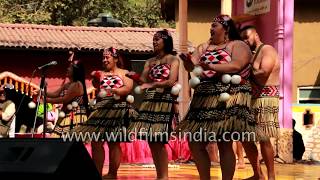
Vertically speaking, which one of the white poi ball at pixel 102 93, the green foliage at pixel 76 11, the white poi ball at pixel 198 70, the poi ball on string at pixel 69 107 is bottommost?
the poi ball on string at pixel 69 107

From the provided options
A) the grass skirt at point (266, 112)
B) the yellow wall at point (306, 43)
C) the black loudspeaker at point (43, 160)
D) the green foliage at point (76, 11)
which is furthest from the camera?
the green foliage at point (76, 11)

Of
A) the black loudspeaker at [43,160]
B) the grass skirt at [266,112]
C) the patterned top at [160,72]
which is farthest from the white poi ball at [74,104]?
the black loudspeaker at [43,160]

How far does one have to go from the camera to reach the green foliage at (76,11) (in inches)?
829

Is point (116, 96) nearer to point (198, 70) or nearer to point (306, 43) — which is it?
point (198, 70)

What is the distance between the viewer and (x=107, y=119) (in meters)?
6.11

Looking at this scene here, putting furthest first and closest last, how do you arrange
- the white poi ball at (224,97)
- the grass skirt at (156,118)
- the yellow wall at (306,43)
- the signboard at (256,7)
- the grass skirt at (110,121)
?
1. the yellow wall at (306,43)
2. the signboard at (256,7)
3. the grass skirt at (110,121)
4. the grass skirt at (156,118)
5. the white poi ball at (224,97)

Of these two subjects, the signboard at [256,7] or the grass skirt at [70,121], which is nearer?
the grass skirt at [70,121]

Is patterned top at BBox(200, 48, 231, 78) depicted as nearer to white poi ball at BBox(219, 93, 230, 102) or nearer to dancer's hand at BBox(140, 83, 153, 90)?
white poi ball at BBox(219, 93, 230, 102)

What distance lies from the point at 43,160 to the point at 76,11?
20.6 metres

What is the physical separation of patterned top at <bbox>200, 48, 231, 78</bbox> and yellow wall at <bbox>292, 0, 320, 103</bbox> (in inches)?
394

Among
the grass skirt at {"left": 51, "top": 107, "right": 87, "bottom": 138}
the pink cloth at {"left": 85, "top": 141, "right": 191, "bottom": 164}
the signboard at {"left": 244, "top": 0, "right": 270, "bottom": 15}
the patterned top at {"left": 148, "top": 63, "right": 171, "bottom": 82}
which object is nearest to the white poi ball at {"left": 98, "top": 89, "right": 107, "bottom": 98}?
the grass skirt at {"left": 51, "top": 107, "right": 87, "bottom": 138}

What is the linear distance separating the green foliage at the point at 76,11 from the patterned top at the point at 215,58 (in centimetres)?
1651

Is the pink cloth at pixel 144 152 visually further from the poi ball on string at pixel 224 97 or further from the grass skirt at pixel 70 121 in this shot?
the poi ball on string at pixel 224 97

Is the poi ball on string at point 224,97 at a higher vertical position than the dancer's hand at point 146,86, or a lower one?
lower
